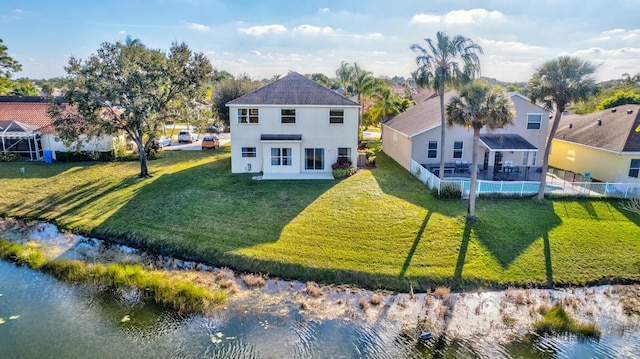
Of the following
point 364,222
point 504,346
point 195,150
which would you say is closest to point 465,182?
point 364,222

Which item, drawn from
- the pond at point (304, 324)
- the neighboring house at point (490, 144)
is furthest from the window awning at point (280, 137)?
the pond at point (304, 324)

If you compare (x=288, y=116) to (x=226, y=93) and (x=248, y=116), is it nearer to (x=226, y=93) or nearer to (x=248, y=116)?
(x=248, y=116)

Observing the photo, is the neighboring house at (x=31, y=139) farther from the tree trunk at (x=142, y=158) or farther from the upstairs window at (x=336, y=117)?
the upstairs window at (x=336, y=117)

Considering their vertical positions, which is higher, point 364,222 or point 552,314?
point 364,222

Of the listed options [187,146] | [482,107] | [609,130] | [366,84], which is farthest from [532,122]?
[187,146]

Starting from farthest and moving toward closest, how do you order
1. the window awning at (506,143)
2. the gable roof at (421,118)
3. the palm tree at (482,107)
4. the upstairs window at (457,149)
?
the upstairs window at (457,149)
the gable roof at (421,118)
the window awning at (506,143)
the palm tree at (482,107)

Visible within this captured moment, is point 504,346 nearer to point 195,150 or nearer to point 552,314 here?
point 552,314
